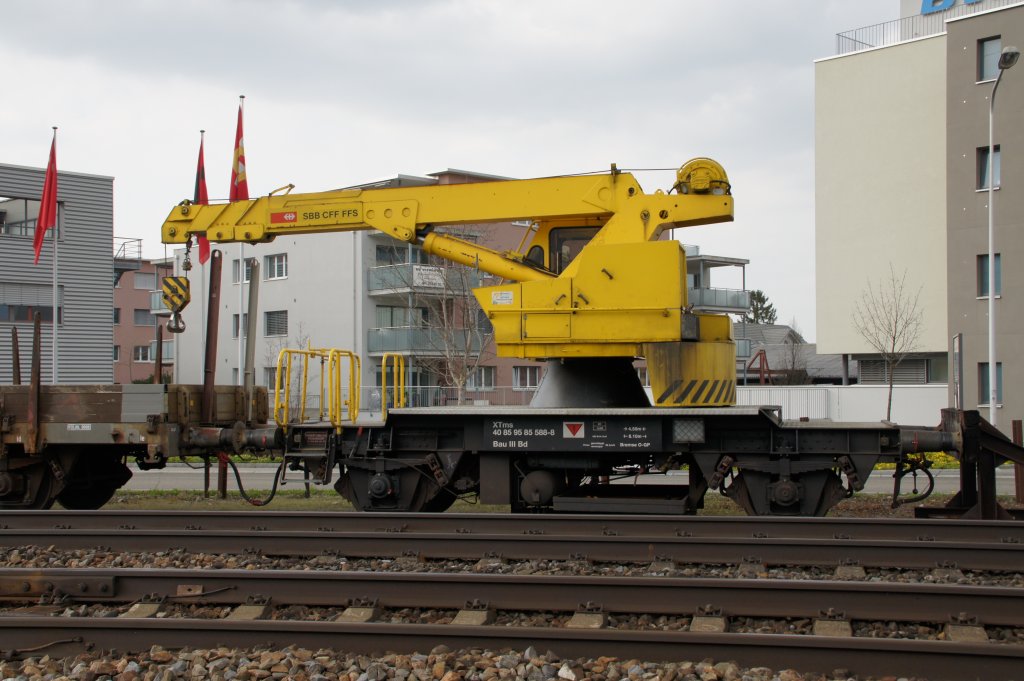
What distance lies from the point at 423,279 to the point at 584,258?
28.9 meters

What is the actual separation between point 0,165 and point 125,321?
112 ft

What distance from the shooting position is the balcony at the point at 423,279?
3576cm

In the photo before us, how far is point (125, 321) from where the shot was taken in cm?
7175

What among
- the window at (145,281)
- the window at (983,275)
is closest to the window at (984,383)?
the window at (983,275)

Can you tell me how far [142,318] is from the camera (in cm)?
7262

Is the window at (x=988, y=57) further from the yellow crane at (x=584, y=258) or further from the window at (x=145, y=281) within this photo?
the window at (x=145, y=281)

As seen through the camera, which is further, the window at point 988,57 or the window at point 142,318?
the window at point 142,318

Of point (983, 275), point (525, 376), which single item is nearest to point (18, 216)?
point (525, 376)

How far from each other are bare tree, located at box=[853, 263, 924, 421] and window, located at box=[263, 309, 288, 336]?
93.2 feet

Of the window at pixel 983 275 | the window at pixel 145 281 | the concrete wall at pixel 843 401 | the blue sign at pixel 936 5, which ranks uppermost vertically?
the blue sign at pixel 936 5

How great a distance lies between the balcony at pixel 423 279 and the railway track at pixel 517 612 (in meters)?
23.6

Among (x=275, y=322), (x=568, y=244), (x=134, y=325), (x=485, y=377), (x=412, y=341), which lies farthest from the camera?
(x=134, y=325)

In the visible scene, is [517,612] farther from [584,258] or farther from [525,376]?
[525,376]

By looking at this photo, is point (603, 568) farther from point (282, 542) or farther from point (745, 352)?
point (745, 352)
